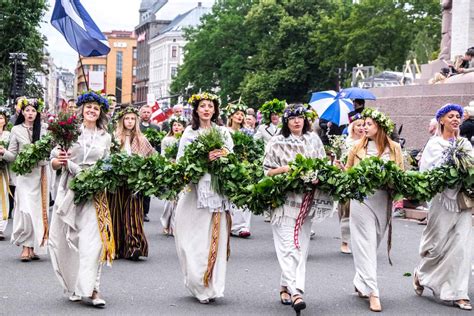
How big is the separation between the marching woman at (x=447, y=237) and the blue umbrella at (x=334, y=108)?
862cm

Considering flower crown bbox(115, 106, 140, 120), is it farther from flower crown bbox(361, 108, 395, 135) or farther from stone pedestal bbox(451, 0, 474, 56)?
stone pedestal bbox(451, 0, 474, 56)

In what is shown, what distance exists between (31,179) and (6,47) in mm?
39130

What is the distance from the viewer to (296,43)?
73688 millimetres

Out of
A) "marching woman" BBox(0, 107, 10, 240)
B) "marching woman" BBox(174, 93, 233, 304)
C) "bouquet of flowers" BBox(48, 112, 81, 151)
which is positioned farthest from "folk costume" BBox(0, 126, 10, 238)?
"marching woman" BBox(174, 93, 233, 304)

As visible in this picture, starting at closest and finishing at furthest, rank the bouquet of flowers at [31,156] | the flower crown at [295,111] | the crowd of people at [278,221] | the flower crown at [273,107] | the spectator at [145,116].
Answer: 1. the crowd of people at [278,221]
2. the flower crown at [295,111]
3. the bouquet of flowers at [31,156]
4. the flower crown at [273,107]
5. the spectator at [145,116]

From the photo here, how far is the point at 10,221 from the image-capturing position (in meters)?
18.5

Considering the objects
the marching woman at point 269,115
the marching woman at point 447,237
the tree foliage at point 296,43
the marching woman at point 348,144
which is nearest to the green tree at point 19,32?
the tree foliage at point 296,43

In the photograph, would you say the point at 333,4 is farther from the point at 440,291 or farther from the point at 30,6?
the point at 440,291

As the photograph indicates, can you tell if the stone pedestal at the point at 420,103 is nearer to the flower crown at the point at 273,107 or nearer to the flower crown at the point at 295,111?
the flower crown at the point at 273,107

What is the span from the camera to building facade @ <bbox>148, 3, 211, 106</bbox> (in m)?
156

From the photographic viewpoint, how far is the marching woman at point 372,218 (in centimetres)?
1010

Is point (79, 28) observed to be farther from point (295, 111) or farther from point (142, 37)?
point (142, 37)

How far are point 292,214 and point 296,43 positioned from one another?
6446 centimetres

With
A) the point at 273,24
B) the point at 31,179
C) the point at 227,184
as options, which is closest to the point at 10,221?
the point at 31,179
